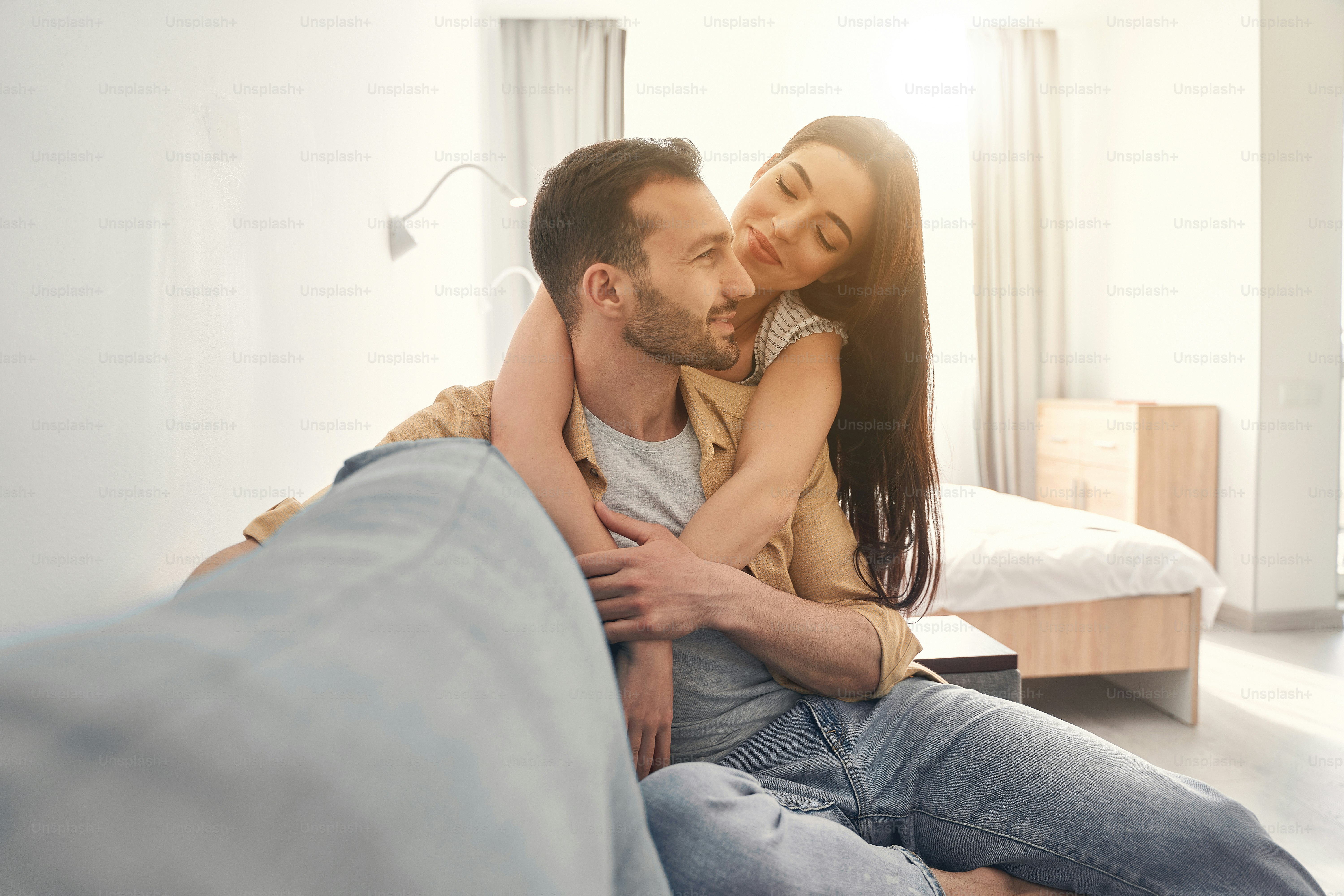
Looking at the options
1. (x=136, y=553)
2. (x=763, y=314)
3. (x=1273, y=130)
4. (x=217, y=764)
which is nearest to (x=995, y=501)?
(x=1273, y=130)

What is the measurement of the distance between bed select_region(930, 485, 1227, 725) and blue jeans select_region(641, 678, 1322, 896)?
1.36 m

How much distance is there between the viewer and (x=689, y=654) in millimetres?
1018

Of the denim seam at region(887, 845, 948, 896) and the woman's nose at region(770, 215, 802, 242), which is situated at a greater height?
the woman's nose at region(770, 215, 802, 242)

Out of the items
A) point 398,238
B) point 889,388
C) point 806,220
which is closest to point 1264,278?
point 889,388

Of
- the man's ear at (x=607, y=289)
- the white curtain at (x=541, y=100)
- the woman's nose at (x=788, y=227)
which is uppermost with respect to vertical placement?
the white curtain at (x=541, y=100)

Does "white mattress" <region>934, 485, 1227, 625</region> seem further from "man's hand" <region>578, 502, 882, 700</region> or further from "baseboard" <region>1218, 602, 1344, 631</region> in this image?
"man's hand" <region>578, 502, 882, 700</region>

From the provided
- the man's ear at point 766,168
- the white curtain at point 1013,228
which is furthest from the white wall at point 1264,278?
the man's ear at point 766,168

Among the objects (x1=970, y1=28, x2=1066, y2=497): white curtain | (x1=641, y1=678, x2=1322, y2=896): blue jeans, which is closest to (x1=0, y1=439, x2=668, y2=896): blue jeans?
(x1=641, y1=678, x2=1322, y2=896): blue jeans

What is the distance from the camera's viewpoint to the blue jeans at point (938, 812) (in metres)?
0.69

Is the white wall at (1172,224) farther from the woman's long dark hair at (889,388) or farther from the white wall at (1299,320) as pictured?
the woman's long dark hair at (889,388)

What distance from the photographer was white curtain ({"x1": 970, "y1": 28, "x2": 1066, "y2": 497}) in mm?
4527

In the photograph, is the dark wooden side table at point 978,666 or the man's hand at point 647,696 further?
the dark wooden side table at point 978,666

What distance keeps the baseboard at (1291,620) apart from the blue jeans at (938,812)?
121 inches

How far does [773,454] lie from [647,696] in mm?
366
